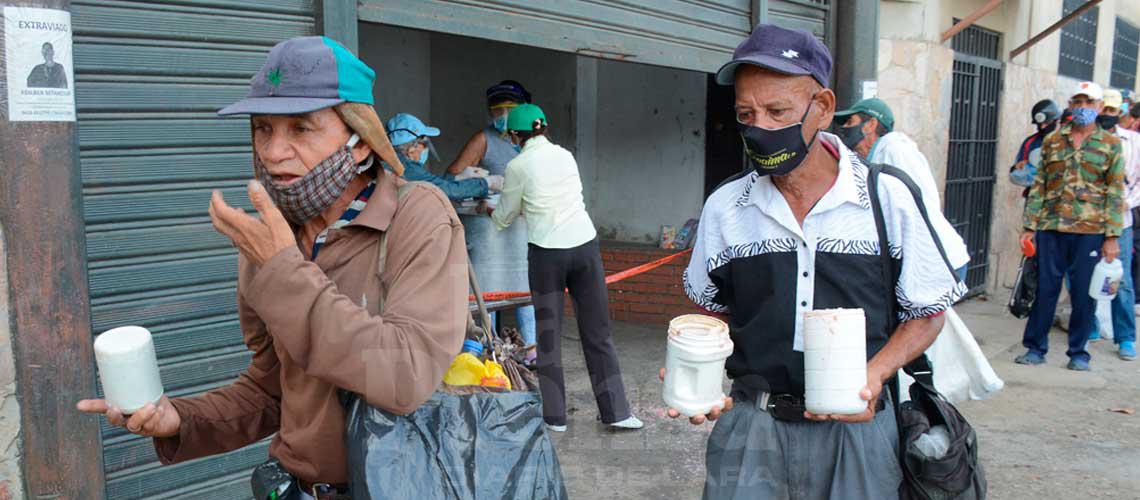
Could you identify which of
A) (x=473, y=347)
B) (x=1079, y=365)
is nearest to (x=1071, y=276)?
(x=1079, y=365)

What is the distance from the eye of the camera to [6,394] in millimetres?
2992

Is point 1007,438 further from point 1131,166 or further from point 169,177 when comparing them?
point 169,177

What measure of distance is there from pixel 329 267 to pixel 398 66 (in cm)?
719

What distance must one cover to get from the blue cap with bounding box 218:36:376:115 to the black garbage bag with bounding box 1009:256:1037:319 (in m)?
6.87

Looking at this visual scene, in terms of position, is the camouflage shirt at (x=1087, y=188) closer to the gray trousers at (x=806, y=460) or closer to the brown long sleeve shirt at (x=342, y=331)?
the gray trousers at (x=806, y=460)

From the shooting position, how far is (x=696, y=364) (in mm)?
2326

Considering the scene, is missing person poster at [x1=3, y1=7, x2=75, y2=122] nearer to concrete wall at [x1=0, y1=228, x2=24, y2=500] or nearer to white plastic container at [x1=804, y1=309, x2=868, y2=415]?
concrete wall at [x1=0, y1=228, x2=24, y2=500]

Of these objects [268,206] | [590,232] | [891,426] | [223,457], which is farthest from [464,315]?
[590,232]

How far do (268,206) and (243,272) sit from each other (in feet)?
1.20

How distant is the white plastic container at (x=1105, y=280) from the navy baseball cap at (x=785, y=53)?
5.68 m

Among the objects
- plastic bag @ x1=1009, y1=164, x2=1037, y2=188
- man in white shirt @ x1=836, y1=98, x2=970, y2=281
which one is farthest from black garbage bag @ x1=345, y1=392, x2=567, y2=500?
plastic bag @ x1=1009, y1=164, x2=1037, y2=188

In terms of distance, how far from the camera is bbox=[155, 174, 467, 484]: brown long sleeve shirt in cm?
167

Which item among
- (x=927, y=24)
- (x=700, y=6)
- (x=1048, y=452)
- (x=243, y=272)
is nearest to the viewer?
(x=243, y=272)

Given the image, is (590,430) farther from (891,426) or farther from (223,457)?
(891,426)
